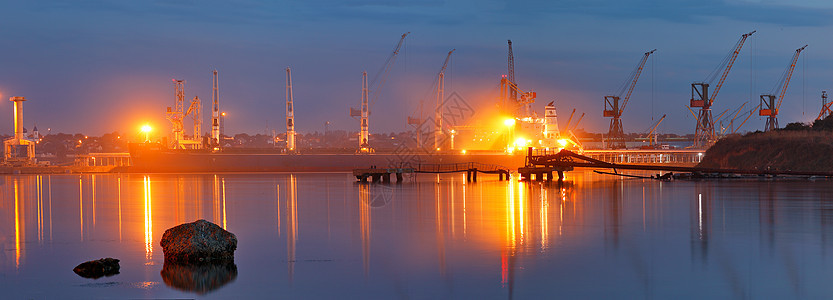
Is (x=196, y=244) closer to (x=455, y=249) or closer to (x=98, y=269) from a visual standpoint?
(x=98, y=269)

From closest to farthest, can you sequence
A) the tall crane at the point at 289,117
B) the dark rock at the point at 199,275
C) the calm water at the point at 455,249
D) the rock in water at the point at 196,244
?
1. the calm water at the point at 455,249
2. the dark rock at the point at 199,275
3. the rock in water at the point at 196,244
4. the tall crane at the point at 289,117

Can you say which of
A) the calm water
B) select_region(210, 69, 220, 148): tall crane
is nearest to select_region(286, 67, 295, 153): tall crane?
select_region(210, 69, 220, 148): tall crane

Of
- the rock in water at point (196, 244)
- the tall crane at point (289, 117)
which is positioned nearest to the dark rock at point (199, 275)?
the rock in water at point (196, 244)

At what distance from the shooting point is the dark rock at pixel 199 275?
12.8m

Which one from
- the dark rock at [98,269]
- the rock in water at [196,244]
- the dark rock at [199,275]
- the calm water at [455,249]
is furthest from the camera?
the rock in water at [196,244]

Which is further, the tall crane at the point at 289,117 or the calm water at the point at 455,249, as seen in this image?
the tall crane at the point at 289,117

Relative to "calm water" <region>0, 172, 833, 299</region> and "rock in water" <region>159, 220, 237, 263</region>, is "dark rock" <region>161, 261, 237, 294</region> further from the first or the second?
"rock in water" <region>159, 220, 237, 263</region>

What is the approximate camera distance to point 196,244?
1482 centimetres

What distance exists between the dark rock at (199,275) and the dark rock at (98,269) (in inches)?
33.8

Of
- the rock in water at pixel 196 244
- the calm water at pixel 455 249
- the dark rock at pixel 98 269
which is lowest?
the calm water at pixel 455 249

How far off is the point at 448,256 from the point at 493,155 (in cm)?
8658

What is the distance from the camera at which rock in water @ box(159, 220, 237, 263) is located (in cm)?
1485

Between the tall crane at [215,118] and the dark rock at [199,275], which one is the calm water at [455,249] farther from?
the tall crane at [215,118]

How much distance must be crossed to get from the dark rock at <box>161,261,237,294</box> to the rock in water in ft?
0.52
